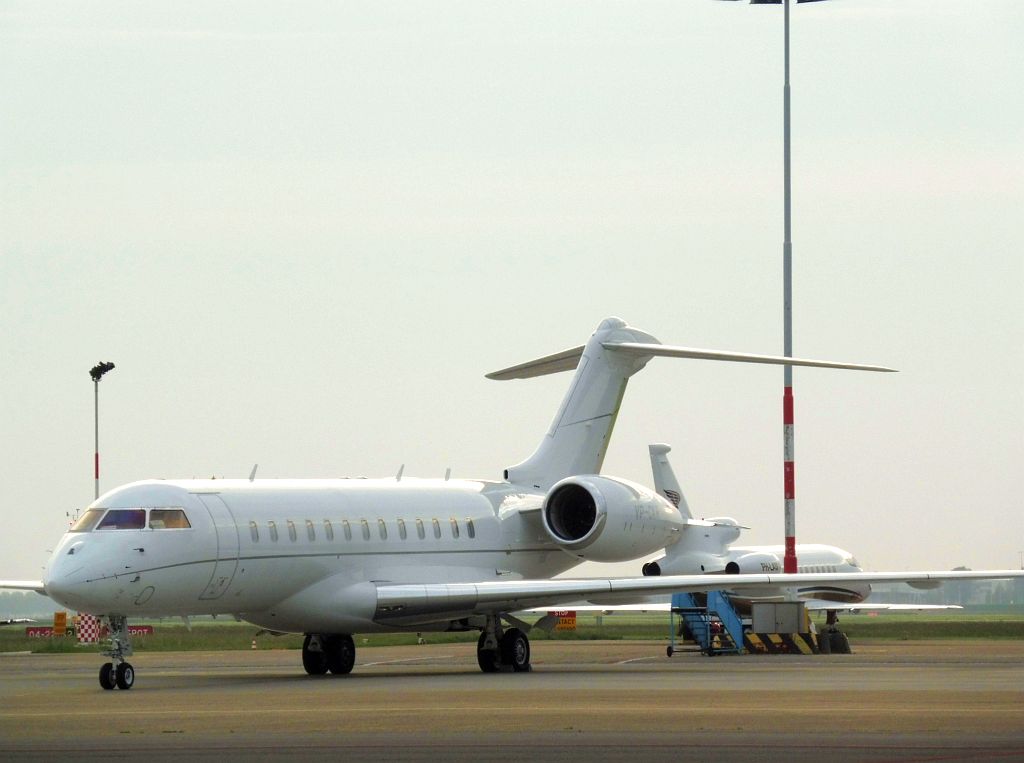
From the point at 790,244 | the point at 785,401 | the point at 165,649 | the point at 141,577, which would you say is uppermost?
the point at 790,244

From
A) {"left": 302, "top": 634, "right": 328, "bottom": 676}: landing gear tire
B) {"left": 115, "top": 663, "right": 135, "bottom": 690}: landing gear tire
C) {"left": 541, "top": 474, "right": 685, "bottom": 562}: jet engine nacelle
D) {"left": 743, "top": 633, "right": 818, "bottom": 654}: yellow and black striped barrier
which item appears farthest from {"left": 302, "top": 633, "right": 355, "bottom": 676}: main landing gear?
{"left": 743, "top": 633, "right": 818, "bottom": 654}: yellow and black striped barrier

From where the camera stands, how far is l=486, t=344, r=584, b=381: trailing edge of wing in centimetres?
3694

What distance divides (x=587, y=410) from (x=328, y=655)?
7564 mm

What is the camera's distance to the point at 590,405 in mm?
36125

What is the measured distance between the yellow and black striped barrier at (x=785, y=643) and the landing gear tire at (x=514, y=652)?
829cm

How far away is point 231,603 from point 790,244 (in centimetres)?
1505

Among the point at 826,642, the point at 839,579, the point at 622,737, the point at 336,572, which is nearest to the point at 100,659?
the point at 336,572

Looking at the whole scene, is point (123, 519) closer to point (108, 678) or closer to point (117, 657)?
point (117, 657)

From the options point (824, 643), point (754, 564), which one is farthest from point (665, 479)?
point (824, 643)

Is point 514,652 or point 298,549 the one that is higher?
point 298,549

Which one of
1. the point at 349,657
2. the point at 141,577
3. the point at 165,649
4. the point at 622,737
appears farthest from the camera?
the point at 165,649

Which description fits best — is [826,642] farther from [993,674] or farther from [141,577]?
[141,577]

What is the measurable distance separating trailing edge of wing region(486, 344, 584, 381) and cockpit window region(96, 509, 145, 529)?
10691 mm

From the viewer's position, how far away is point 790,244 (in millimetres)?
38625
